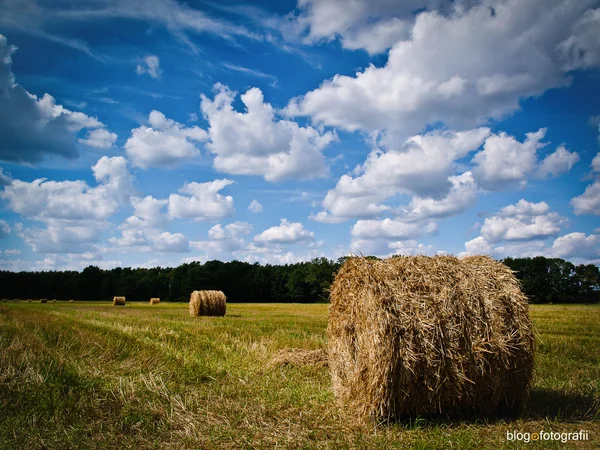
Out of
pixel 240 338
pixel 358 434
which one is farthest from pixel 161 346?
pixel 358 434

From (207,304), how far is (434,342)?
21907 millimetres

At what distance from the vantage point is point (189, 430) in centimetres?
529

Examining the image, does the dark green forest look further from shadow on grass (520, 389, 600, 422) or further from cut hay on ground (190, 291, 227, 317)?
shadow on grass (520, 389, 600, 422)

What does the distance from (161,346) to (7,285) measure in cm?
8612

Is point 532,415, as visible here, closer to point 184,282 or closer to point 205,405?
point 205,405

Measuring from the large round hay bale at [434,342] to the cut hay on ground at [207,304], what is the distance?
67.2ft

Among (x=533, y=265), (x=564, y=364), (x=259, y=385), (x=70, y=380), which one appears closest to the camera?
(x=70, y=380)

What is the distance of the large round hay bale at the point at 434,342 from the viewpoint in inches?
230

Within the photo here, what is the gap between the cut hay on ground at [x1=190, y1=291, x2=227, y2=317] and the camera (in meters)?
26.1

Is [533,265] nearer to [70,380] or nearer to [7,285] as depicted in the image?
[70,380]

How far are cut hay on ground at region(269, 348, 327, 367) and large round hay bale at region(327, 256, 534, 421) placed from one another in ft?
6.83

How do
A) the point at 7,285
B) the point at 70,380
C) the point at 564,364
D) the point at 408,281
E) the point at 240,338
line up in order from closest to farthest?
the point at 408,281
the point at 70,380
the point at 564,364
the point at 240,338
the point at 7,285

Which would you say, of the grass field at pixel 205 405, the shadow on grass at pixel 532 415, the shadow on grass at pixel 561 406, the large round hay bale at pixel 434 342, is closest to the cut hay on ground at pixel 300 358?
the grass field at pixel 205 405

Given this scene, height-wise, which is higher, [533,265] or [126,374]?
[533,265]
